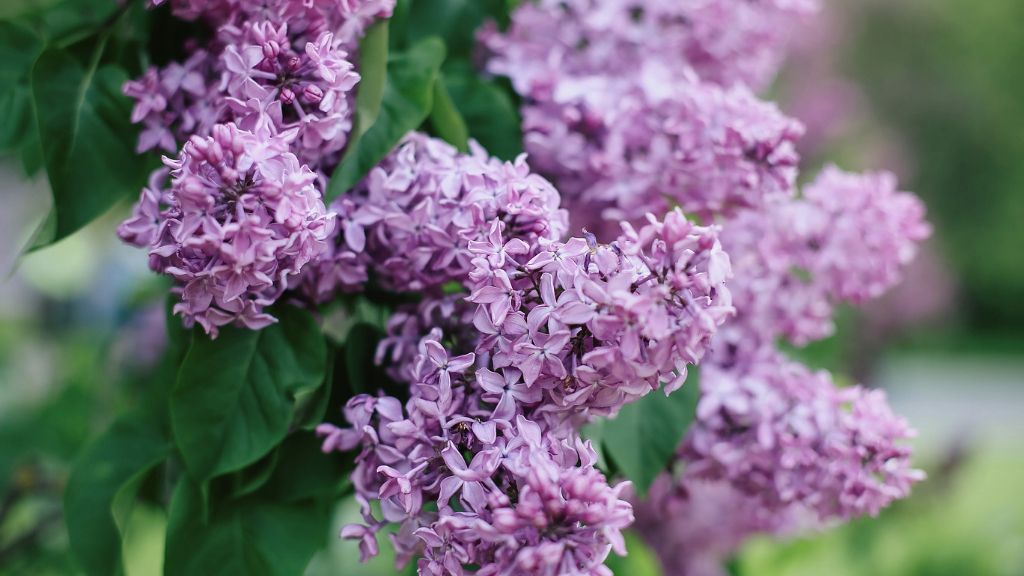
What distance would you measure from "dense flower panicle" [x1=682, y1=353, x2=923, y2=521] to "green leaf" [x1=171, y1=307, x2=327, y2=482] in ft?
0.92

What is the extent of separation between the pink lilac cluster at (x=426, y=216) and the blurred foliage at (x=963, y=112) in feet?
25.7

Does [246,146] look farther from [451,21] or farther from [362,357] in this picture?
[451,21]

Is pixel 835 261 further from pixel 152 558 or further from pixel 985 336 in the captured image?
pixel 985 336

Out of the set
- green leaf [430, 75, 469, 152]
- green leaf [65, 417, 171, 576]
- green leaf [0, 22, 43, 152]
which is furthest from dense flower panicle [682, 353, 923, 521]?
green leaf [0, 22, 43, 152]

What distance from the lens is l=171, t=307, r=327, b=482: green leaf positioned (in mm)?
522

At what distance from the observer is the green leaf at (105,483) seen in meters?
0.61

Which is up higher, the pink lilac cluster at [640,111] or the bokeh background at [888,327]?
the pink lilac cluster at [640,111]

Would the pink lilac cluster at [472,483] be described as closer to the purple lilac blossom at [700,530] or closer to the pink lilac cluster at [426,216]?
the pink lilac cluster at [426,216]

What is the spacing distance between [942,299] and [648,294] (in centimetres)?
485

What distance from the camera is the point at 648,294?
411 mm

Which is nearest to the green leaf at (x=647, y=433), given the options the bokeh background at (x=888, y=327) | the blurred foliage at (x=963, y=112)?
the bokeh background at (x=888, y=327)

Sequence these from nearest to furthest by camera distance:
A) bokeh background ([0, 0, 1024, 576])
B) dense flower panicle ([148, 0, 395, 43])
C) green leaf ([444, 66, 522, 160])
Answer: dense flower panicle ([148, 0, 395, 43]) → green leaf ([444, 66, 522, 160]) → bokeh background ([0, 0, 1024, 576])

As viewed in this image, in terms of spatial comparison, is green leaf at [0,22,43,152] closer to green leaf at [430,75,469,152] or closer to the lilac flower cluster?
the lilac flower cluster

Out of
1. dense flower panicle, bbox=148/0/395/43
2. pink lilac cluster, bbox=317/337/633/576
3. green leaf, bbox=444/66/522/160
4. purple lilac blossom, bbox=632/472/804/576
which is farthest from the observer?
purple lilac blossom, bbox=632/472/804/576
